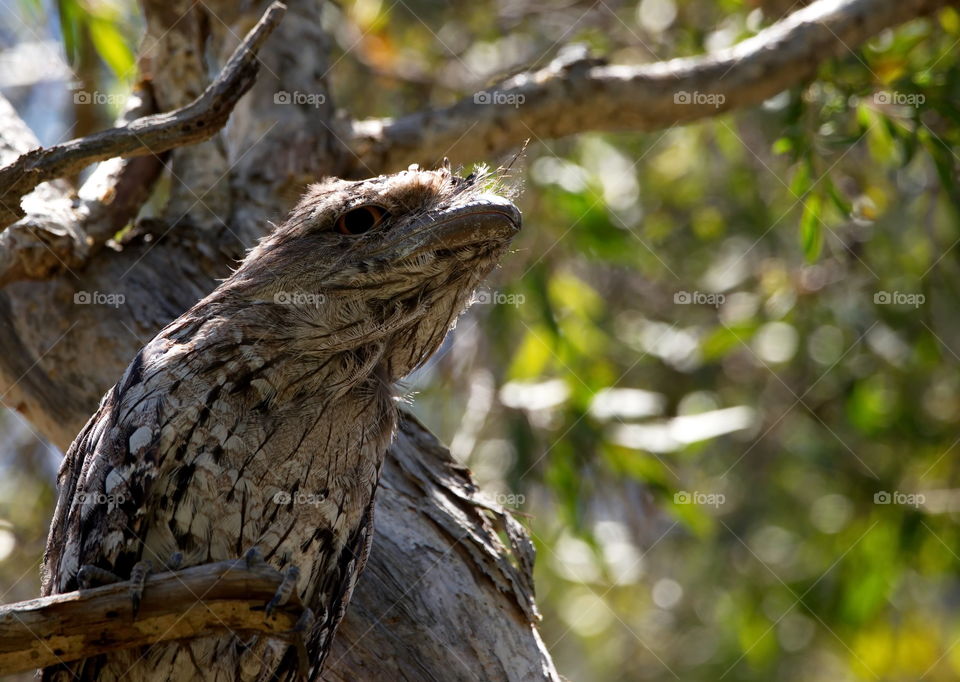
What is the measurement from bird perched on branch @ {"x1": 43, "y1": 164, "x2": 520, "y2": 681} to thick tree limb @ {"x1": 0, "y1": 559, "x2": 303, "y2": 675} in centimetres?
26

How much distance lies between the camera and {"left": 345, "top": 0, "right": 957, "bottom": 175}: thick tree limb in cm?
525

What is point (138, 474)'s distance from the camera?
118 inches

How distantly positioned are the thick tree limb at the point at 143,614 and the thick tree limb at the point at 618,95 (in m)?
3.05

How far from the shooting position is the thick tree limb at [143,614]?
245 centimetres

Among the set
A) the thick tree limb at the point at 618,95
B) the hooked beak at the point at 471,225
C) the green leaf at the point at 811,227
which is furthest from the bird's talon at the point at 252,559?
the green leaf at the point at 811,227

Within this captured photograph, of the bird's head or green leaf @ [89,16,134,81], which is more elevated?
green leaf @ [89,16,134,81]

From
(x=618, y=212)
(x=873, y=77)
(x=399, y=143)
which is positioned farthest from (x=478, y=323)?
(x=873, y=77)

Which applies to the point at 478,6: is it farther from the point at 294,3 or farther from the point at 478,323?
the point at 294,3

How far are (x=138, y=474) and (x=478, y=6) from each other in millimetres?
6985

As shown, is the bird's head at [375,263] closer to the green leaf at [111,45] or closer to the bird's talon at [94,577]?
the bird's talon at [94,577]

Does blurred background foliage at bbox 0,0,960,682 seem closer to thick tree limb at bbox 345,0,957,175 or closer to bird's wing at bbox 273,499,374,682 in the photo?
thick tree limb at bbox 345,0,957,175

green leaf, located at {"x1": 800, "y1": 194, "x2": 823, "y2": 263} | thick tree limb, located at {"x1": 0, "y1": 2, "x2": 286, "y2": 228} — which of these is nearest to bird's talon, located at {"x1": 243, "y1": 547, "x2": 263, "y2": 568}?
thick tree limb, located at {"x1": 0, "y1": 2, "x2": 286, "y2": 228}

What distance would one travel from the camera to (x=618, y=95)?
5.39 metres

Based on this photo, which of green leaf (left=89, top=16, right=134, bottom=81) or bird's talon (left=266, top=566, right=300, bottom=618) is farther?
green leaf (left=89, top=16, right=134, bottom=81)
